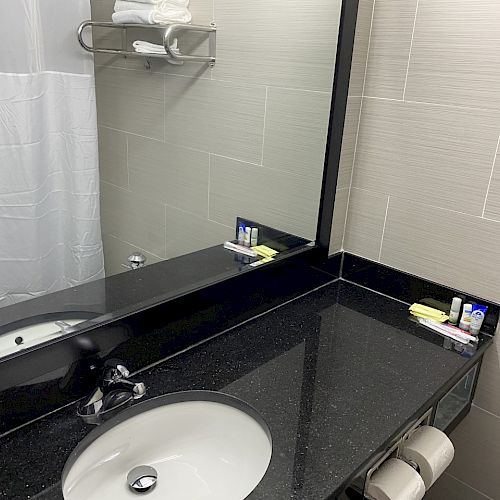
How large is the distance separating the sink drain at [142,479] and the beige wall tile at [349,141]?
97 cm

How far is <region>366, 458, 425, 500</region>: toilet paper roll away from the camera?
1.10m

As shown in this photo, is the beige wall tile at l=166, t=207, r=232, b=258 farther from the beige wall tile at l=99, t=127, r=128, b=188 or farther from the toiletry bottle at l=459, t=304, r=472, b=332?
the toiletry bottle at l=459, t=304, r=472, b=332

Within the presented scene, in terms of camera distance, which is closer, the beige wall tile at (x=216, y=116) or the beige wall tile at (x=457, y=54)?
the beige wall tile at (x=457, y=54)

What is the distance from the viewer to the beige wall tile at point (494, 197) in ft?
4.40

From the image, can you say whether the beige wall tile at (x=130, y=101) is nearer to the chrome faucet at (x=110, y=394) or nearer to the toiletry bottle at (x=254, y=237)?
the toiletry bottle at (x=254, y=237)

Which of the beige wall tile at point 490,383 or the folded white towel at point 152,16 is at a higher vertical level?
the folded white towel at point 152,16

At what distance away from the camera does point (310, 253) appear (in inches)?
64.8

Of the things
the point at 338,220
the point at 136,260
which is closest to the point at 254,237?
the point at 338,220

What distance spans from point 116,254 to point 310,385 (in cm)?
57

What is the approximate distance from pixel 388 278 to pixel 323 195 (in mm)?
321

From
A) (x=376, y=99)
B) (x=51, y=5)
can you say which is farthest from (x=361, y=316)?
(x=51, y=5)

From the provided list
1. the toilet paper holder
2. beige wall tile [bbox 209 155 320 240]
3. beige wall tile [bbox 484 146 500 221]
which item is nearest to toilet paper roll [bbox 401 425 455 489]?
the toilet paper holder

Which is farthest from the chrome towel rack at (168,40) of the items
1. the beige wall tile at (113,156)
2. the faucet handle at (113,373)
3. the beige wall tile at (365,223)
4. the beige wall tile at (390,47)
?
the faucet handle at (113,373)

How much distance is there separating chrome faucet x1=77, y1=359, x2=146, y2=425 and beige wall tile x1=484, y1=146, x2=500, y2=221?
952 millimetres
